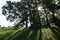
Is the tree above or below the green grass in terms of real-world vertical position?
above

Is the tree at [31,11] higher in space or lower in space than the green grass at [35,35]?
higher

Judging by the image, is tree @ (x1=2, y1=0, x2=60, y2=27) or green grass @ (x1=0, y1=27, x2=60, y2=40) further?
tree @ (x1=2, y1=0, x2=60, y2=27)

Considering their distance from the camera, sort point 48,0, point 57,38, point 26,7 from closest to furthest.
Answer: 1. point 57,38
2. point 48,0
3. point 26,7

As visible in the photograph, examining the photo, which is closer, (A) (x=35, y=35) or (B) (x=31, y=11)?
(A) (x=35, y=35)

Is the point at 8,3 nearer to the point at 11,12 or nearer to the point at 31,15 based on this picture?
the point at 11,12

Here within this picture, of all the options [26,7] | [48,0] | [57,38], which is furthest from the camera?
[26,7]

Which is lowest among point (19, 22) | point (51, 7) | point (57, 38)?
point (57, 38)

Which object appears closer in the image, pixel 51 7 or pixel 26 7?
pixel 51 7

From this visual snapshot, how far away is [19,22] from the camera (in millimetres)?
73688

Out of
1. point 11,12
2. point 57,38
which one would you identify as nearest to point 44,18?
point 11,12

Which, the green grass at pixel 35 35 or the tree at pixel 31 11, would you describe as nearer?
the green grass at pixel 35 35

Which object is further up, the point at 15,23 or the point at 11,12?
the point at 11,12

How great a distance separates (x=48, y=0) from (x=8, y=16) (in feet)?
61.5

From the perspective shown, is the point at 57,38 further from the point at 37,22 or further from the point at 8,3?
the point at 8,3
